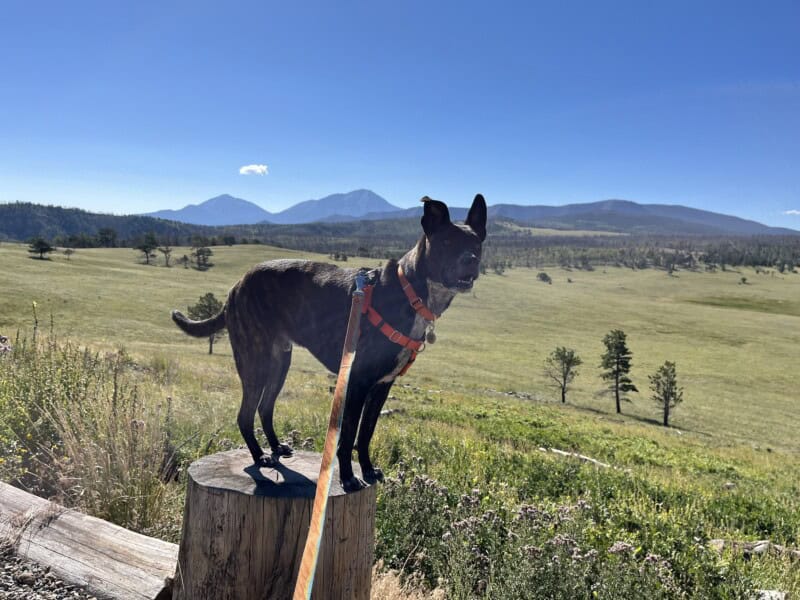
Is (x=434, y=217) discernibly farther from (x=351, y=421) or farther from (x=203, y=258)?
(x=203, y=258)

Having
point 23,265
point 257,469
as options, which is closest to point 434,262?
point 257,469

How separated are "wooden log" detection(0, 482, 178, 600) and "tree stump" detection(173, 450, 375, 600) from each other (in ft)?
1.64

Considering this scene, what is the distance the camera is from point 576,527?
5328 mm

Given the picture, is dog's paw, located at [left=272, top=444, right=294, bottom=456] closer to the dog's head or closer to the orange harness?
the orange harness

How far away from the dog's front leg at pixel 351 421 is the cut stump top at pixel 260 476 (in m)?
0.08

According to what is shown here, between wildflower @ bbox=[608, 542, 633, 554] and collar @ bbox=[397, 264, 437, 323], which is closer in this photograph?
collar @ bbox=[397, 264, 437, 323]

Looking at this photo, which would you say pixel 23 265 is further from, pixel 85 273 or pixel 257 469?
pixel 257 469

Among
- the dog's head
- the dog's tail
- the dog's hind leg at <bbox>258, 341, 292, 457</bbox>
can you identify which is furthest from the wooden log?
the dog's head

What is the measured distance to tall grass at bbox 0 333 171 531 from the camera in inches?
178

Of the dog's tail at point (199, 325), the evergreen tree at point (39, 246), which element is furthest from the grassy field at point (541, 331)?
the dog's tail at point (199, 325)

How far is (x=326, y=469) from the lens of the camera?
2314 mm

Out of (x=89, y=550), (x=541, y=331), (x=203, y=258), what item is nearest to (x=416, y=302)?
(x=89, y=550)

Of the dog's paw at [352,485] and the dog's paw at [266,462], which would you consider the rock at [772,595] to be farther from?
the dog's paw at [266,462]

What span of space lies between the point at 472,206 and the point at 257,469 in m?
2.22
